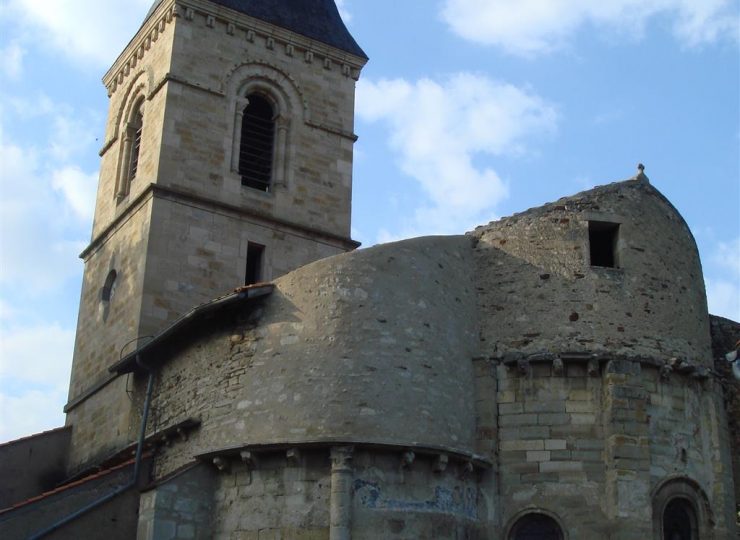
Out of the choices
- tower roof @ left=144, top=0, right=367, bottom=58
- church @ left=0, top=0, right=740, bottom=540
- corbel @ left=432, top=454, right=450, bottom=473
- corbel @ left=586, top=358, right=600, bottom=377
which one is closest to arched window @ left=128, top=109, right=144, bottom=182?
tower roof @ left=144, top=0, right=367, bottom=58

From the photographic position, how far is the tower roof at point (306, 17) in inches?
941

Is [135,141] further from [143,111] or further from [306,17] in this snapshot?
[306,17]

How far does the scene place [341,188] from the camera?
23500 millimetres

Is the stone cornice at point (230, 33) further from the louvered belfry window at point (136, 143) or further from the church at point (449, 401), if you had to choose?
the church at point (449, 401)

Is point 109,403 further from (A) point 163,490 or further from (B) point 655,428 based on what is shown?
(B) point 655,428

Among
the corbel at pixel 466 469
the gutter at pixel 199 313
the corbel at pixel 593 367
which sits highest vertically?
the gutter at pixel 199 313

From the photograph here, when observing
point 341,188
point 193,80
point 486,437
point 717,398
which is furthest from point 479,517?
point 193,80

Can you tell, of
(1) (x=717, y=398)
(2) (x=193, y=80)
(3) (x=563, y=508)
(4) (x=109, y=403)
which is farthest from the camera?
(2) (x=193, y=80)

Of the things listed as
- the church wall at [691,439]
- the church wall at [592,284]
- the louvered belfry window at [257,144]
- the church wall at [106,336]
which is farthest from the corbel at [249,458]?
the louvered belfry window at [257,144]

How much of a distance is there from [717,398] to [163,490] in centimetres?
782

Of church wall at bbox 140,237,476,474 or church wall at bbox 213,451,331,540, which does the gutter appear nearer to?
church wall at bbox 140,237,476,474

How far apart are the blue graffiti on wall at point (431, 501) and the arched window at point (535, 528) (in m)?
0.58

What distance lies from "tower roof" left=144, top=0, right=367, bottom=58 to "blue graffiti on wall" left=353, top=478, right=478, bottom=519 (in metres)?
12.5

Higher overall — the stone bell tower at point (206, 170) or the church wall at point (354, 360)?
the stone bell tower at point (206, 170)
